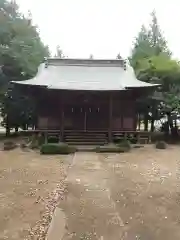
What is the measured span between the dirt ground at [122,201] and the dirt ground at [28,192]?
1.37 feet

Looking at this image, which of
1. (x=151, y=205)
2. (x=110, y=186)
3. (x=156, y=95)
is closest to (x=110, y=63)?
(x=156, y=95)

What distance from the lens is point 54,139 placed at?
20.2m

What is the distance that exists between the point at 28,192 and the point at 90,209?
6.78 feet

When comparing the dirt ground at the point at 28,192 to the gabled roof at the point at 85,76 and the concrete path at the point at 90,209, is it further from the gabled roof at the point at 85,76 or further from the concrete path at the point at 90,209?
the gabled roof at the point at 85,76

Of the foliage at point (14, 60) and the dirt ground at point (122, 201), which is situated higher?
the foliage at point (14, 60)

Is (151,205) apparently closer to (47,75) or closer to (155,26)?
(47,75)

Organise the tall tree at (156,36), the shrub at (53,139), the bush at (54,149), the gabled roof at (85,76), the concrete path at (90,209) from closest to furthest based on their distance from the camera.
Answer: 1. the concrete path at (90,209)
2. the bush at (54,149)
3. the gabled roof at (85,76)
4. the shrub at (53,139)
5. the tall tree at (156,36)

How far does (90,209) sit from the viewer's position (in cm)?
652

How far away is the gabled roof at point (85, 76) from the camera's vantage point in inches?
744

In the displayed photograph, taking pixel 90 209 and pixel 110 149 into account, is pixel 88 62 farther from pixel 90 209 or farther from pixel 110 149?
pixel 90 209

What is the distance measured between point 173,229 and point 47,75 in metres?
17.4

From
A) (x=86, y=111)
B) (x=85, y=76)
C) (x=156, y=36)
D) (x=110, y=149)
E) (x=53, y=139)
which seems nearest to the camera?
(x=110, y=149)

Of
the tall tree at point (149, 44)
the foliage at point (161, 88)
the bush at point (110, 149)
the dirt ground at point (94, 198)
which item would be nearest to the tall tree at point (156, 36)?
the tall tree at point (149, 44)

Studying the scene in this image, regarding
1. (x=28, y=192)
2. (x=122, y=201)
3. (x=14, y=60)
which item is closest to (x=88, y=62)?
(x=14, y=60)
